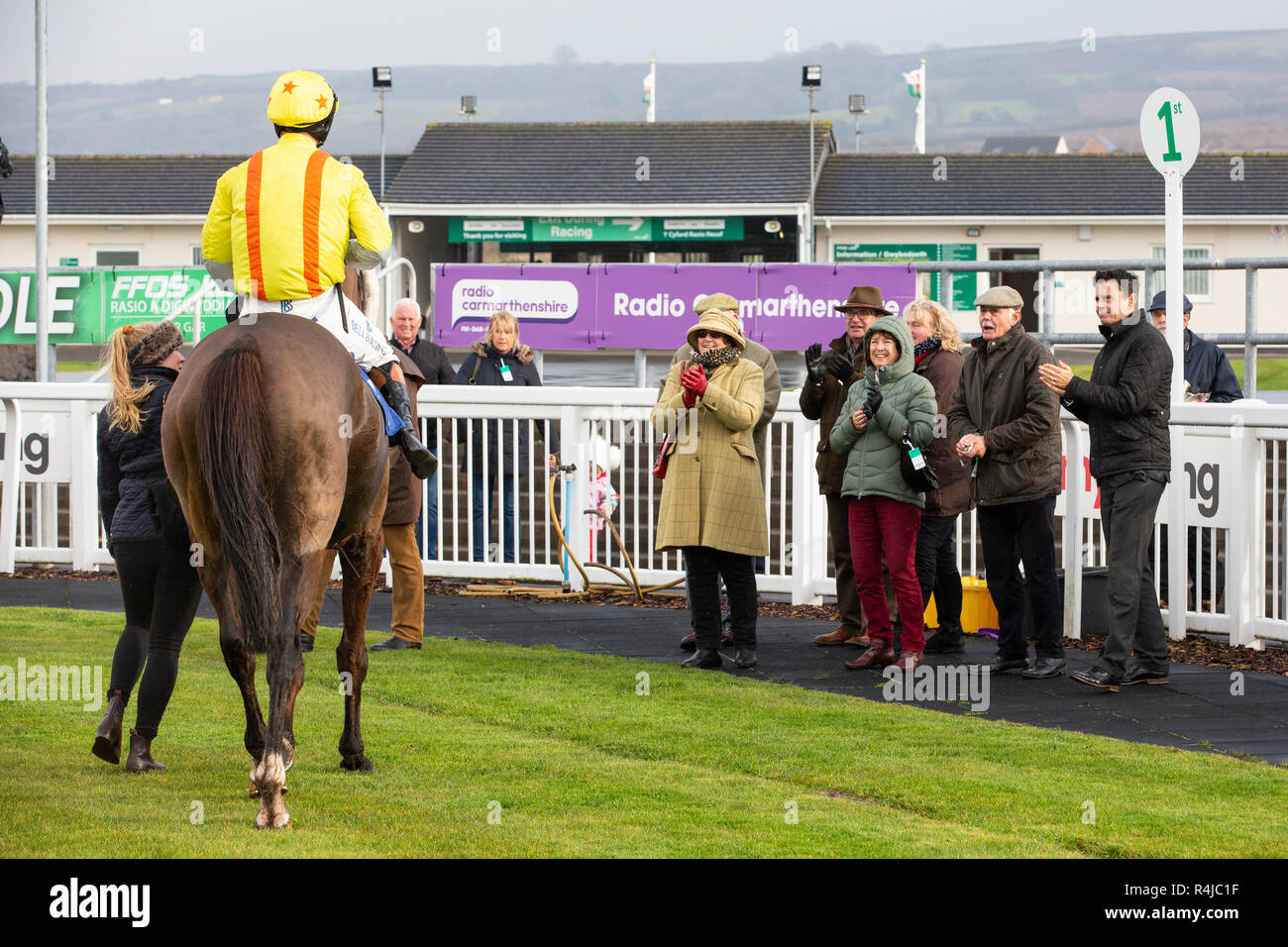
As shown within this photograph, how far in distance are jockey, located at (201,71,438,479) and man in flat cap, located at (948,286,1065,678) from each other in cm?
341

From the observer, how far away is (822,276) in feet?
51.6

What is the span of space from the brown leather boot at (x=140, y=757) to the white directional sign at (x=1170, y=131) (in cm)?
644

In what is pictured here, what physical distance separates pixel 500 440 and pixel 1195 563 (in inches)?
188

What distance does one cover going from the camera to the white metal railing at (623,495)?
352 inches

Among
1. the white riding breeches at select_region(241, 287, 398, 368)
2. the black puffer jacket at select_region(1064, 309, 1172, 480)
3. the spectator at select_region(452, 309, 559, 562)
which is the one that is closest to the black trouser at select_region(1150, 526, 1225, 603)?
the black puffer jacket at select_region(1064, 309, 1172, 480)

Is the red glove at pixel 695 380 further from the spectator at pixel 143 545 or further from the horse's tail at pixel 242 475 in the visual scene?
the horse's tail at pixel 242 475

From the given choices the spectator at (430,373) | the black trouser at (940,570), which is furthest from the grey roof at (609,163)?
the black trouser at (940,570)

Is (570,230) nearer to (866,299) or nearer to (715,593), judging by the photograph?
(866,299)

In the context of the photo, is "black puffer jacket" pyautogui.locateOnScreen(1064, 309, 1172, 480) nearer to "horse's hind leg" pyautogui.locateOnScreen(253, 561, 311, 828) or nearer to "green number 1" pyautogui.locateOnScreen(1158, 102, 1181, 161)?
"green number 1" pyautogui.locateOnScreen(1158, 102, 1181, 161)

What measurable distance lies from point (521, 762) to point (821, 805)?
1.27 metres

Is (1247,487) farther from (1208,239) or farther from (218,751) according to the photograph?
(1208,239)

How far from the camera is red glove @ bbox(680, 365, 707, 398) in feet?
26.7

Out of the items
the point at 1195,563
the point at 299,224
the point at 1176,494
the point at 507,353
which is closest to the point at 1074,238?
the point at 507,353
